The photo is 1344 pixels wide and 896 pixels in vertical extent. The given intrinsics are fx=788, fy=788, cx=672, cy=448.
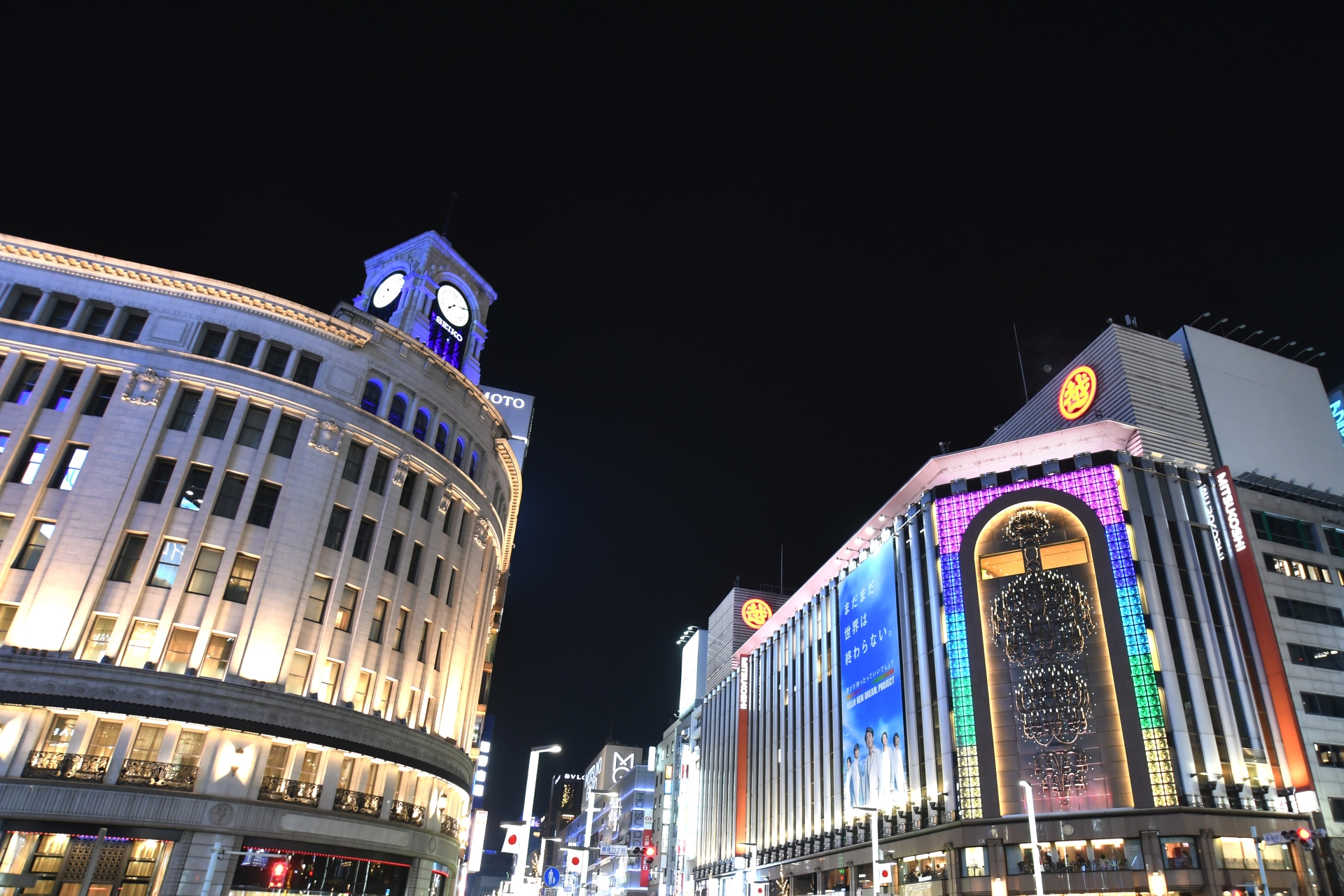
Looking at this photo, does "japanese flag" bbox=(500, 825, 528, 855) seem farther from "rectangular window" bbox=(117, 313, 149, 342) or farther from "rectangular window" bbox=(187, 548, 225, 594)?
"rectangular window" bbox=(117, 313, 149, 342)

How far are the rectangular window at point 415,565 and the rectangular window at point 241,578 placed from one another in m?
8.10

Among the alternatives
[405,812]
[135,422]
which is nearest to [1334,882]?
[405,812]

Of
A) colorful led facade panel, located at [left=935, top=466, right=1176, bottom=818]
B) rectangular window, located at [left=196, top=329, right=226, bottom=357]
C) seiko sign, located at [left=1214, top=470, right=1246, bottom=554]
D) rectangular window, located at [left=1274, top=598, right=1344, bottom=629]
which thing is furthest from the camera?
seiko sign, located at [left=1214, top=470, right=1246, bottom=554]

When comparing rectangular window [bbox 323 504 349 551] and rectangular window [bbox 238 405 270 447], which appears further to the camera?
rectangular window [bbox 323 504 349 551]

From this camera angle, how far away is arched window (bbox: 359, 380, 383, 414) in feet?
142

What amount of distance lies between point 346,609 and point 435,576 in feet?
23.2

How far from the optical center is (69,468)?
34688 mm

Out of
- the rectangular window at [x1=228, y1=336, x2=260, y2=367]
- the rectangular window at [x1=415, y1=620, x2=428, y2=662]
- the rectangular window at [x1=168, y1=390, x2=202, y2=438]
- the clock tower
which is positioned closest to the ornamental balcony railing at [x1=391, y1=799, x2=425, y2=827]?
the rectangular window at [x1=415, y1=620, x2=428, y2=662]

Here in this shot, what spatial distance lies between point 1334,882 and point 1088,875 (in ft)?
40.3

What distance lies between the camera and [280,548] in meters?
36.2

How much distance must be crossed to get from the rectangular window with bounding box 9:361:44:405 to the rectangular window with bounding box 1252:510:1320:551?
230ft

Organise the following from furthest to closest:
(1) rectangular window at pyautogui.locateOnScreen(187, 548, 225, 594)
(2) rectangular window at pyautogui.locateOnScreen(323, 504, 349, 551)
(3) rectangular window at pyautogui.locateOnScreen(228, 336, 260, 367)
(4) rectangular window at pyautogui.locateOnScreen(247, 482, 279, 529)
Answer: (3) rectangular window at pyautogui.locateOnScreen(228, 336, 260, 367) → (2) rectangular window at pyautogui.locateOnScreen(323, 504, 349, 551) → (4) rectangular window at pyautogui.locateOnScreen(247, 482, 279, 529) → (1) rectangular window at pyautogui.locateOnScreen(187, 548, 225, 594)

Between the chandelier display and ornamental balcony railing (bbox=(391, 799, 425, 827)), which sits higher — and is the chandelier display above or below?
above

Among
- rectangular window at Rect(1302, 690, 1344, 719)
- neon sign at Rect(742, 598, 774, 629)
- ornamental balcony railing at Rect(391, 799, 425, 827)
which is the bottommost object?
ornamental balcony railing at Rect(391, 799, 425, 827)
